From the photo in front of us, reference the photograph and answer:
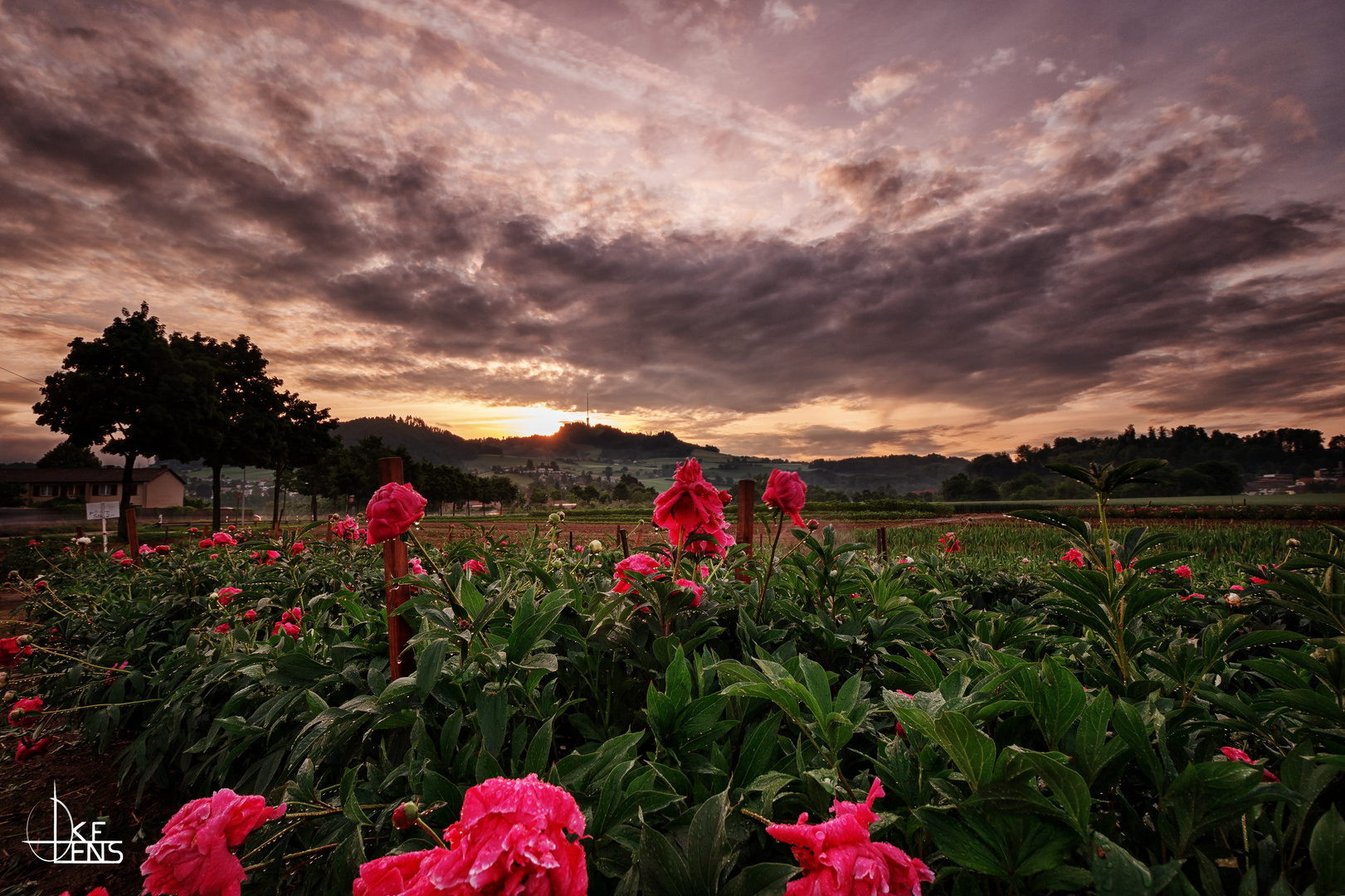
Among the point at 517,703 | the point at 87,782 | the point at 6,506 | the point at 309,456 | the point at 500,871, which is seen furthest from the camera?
the point at 6,506

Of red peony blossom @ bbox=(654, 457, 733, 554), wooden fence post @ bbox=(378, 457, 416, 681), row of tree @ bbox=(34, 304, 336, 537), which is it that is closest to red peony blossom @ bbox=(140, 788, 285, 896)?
wooden fence post @ bbox=(378, 457, 416, 681)

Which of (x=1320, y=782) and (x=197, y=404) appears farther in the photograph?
(x=197, y=404)

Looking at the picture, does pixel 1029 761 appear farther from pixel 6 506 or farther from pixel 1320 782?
pixel 6 506

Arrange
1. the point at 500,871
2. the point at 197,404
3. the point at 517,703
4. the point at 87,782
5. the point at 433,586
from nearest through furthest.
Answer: the point at 500,871, the point at 517,703, the point at 433,586, the point at 87,782, the point at 197,404

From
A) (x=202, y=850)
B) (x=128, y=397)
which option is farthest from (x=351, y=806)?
(x=128, y=397)

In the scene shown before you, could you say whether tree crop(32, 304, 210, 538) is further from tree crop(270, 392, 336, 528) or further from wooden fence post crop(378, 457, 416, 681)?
wooden fence post crop(378, 457, 416, 681)

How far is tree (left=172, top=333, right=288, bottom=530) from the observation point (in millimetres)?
24312

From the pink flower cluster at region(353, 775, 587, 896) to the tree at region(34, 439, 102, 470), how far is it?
245 ft

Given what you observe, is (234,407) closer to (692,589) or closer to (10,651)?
(10,651)

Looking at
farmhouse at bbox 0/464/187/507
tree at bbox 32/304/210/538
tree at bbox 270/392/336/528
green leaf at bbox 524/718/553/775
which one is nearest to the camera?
green leaf at bbox 524/718/553/775

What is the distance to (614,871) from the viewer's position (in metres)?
0.76

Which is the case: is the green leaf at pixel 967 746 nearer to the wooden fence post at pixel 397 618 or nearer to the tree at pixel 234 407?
the wooden fence post at pixel 397 618

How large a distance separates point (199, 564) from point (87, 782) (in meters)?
1.25

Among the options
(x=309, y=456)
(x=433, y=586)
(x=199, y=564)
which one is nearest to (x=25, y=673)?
(x=199, y=564)
